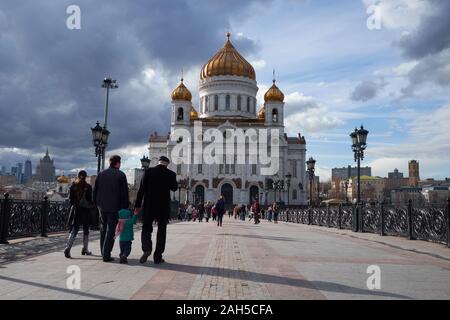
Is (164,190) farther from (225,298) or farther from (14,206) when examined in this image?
(14,206)

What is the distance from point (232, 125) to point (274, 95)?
9190 mm

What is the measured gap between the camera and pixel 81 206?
957 cm


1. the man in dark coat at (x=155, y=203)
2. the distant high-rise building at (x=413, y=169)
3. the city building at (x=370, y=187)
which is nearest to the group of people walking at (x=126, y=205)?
the man in dark coat at (x=155, y=203)

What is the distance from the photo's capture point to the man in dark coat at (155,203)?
329 inches

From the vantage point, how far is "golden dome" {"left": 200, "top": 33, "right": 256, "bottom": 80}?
7231 cm

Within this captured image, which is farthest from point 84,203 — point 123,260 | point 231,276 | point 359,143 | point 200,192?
point 200,192

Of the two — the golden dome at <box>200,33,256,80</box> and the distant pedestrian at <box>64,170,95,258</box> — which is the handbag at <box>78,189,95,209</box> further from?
the golden dome at <box>200,33,256,80</box>

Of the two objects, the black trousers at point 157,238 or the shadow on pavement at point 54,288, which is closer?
the shadow on pavement at point 54,288

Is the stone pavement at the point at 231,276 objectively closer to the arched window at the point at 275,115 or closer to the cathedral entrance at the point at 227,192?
the cathedral entrance at the point at 227,192

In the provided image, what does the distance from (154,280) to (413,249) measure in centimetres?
855

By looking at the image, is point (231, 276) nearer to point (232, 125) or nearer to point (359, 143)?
point (359, 143)

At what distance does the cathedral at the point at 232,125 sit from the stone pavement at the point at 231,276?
56.9 metres
